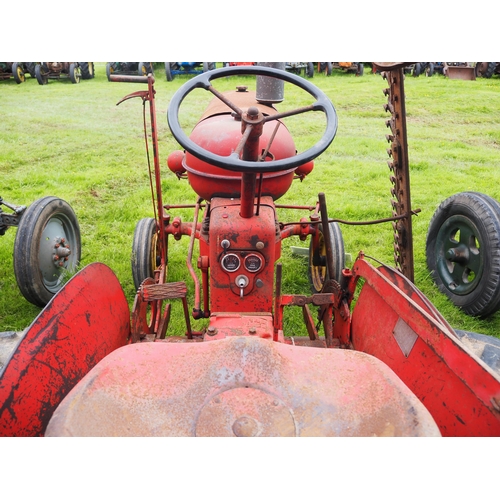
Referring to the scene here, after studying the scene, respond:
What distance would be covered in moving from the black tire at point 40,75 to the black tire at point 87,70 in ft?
3.14

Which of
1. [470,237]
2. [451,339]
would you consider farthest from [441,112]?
[451,339]

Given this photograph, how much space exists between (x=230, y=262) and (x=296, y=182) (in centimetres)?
343

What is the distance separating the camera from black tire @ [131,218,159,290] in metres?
3.12

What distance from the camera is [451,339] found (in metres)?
1.38

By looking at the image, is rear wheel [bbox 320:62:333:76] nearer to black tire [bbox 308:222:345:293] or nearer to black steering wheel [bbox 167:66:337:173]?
black tire [bbox 308:222:345:293]

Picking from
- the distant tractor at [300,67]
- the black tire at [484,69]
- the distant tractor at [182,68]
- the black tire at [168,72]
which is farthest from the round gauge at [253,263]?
the black tire at [484,69]

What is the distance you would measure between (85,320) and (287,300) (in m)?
0.93

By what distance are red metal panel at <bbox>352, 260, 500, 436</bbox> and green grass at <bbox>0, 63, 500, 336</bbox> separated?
3.97 feet

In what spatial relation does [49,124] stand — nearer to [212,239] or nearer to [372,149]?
[372,149]

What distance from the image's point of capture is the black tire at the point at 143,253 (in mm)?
3121

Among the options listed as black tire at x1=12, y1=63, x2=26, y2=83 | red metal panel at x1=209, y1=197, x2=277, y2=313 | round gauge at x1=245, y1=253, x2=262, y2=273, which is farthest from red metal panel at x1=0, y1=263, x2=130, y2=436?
black tire at x1=12, y1=63, x2=26, y2=83

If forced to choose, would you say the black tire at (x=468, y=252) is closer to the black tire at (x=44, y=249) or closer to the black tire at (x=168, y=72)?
the black tire at (x=44, y=249)

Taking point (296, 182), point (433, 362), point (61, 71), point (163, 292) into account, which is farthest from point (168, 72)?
point (433, 362)

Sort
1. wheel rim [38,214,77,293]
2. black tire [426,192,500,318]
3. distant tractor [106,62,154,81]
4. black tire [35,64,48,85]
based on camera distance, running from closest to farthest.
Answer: black tire [426,192,500,318]
wheel rim [38,214,77,293]
black tire [35,64,48,85]
distant tractor [106,62,154,81]
